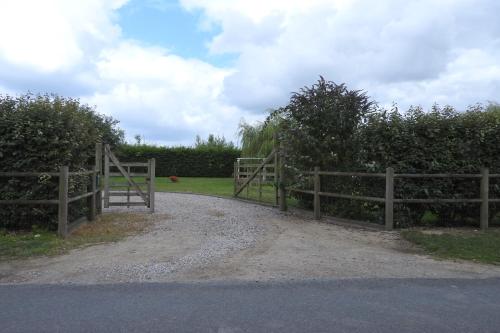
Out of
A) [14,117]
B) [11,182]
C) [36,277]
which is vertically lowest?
[36,277]

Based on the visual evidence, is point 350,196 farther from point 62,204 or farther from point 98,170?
point 98,170

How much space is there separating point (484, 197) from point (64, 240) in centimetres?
921

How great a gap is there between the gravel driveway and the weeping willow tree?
70.7 ft

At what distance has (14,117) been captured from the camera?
406 inches

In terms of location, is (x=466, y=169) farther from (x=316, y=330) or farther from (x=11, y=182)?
(x=11, y=182)

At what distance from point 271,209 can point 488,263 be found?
9230mm

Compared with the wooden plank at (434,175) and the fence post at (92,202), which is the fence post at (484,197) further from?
the fence post at (92,202)

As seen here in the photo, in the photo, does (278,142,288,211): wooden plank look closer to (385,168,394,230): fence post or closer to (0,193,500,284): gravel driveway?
(0,193,500,284): gravel driveway

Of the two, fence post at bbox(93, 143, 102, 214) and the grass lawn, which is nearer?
the grass lawn

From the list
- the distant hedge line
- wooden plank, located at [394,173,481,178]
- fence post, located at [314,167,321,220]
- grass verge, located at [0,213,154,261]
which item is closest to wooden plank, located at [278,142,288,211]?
fence post, located at [314,167,321,220]

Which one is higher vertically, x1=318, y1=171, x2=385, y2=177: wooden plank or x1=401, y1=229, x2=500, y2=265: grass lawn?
x1=318, y1=171, x2=385, y2=177: wooden plank

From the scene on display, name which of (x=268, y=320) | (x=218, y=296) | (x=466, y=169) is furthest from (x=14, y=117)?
(x=466, y=169)

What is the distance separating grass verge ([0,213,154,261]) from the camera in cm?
866

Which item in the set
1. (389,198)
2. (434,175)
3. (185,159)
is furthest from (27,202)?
(185,159)
